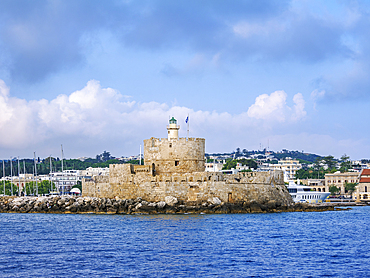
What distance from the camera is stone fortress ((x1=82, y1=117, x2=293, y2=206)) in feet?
136

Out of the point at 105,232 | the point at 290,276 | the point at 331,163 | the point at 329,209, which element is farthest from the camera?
the point at 331,163

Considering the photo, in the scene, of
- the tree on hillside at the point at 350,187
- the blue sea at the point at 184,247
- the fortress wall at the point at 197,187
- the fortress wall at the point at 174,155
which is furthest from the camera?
the tree on hillside at the point at 350,187

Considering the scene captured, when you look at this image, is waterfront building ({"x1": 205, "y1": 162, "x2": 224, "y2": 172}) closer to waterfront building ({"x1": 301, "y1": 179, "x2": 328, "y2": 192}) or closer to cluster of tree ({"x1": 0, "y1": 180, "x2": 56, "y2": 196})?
waterfront building ({"x1": 301, "y1": 179, "x2": 328, "y2": 192})

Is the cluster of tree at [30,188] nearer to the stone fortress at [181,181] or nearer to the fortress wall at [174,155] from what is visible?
the stone fortress at [181,181]

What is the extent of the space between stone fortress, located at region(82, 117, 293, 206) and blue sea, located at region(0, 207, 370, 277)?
2.99 meters

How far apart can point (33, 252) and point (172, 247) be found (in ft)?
18.9

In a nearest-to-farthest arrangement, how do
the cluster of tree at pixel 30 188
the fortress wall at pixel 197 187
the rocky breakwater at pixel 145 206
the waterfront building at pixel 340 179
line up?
the rocky breakwater at pixel 145 206 → the fortress wall at pixel 197 187 → the cluster of tree at pixel 30 188 → the waterfront building at pixel 340 179

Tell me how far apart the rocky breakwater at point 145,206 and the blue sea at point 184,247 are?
1.89 meters

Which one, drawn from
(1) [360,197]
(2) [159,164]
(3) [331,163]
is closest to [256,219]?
(2) [159,164]

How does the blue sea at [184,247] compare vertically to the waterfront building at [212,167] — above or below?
below

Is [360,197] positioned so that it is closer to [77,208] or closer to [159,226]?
[77,208]

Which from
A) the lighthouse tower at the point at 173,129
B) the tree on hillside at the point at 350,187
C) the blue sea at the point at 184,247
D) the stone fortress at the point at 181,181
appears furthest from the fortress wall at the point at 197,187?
the tree on hillside at the point at 350,187

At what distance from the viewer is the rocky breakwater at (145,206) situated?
40.8 m

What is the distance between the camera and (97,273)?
1994 centimetres
